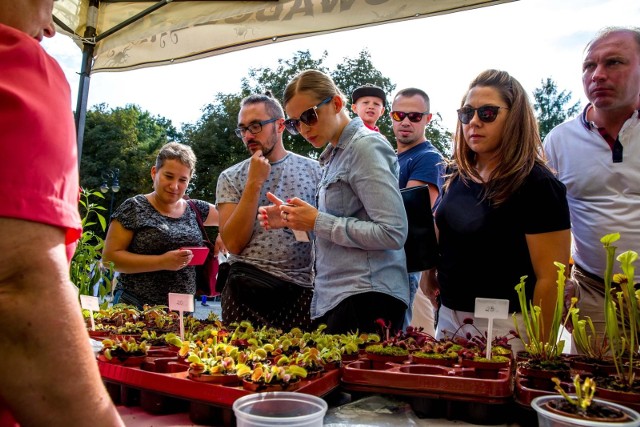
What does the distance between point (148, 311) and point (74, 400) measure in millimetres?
1794

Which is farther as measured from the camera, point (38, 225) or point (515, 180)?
point (515, 180)

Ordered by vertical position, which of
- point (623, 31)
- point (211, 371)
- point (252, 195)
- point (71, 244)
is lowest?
point (211, 371)

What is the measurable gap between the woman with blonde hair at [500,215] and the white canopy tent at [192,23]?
22.8 inches

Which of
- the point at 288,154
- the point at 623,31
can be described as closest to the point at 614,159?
the point at 623,31

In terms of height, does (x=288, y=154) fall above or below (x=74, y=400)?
above

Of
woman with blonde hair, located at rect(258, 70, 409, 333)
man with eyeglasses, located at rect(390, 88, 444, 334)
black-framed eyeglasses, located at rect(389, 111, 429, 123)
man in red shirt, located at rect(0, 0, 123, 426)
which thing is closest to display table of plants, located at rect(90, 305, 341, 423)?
woman with blonde hair, located at rect(258, 70, 409, 333)

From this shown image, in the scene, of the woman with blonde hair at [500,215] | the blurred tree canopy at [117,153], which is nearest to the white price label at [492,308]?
the woman with blonde hair at [500,215]

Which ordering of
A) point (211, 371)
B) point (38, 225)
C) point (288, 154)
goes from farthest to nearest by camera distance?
point (288, 154)
point (211, 371)
point (38, 225)

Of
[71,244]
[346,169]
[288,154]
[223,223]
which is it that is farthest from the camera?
[288,154]

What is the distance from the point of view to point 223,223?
8.30 ft

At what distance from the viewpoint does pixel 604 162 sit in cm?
215

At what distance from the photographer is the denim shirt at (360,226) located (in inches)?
74.4

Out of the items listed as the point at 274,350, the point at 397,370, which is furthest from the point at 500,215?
the point at 274,350

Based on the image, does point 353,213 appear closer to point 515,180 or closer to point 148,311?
point 515,180
